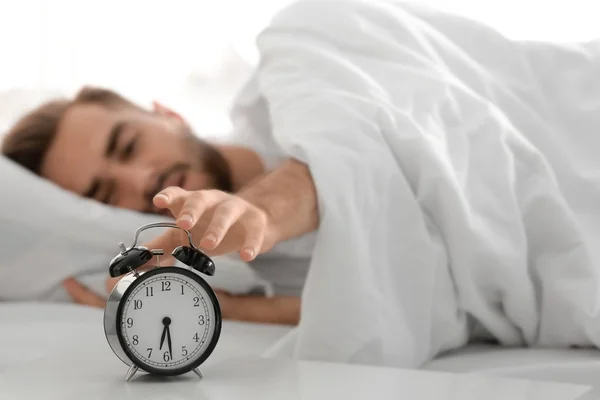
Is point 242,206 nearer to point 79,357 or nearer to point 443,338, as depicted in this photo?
point 79,357

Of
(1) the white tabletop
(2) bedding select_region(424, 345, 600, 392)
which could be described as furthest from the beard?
(1) the white tabletop

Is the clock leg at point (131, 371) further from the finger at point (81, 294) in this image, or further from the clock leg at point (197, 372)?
the finger at point (81, 294)

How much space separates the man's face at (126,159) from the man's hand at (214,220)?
2.21 feet

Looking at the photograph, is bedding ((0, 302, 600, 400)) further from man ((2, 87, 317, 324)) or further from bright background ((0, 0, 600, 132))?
bright background ((0, 0, 600, 132))

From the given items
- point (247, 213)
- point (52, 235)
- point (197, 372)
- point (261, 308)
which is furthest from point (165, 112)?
point (197, 372)

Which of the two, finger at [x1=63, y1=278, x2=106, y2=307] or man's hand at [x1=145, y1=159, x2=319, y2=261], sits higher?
man's hand at [x1=145, y1=159, x2=319, y2=261]

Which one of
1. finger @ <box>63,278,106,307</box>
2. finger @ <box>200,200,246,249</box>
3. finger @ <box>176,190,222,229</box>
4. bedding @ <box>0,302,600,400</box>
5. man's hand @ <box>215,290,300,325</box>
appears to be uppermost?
finger @ <box>176,190,222,229</box>

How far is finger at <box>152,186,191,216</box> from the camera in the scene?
29.2 inches

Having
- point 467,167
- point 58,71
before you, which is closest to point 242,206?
point 467,167

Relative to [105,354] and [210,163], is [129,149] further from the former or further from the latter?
[105,354]

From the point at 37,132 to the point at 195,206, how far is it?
3.28 feet

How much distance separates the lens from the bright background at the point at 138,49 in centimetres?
222

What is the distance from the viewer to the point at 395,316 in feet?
3.34

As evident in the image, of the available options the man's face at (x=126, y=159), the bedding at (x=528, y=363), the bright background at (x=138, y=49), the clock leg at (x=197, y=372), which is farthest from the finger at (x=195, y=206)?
the bright background at (x=138, y=49)
